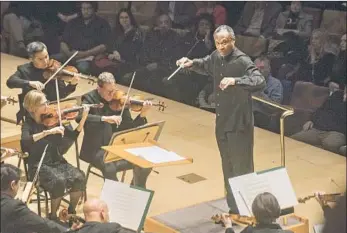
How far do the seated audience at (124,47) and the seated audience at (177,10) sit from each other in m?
0.21

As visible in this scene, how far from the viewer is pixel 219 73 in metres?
4.23

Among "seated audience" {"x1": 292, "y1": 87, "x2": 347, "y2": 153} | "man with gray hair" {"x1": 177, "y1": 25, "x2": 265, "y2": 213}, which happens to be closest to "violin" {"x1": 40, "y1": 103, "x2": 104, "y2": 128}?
"man with gray hair" {"x1": 177, "y1": 25, "x2": 265, "y2": 213}

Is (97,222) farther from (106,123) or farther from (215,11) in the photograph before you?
(215,11)

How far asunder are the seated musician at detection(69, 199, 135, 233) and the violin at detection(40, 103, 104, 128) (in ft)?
3.76

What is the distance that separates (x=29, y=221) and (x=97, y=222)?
20.5 inches

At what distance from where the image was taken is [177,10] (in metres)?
4.76

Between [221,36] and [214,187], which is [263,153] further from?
[221,36]

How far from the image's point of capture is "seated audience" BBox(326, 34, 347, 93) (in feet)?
16.6

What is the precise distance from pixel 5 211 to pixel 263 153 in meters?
1.82

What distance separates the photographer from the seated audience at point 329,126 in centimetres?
505

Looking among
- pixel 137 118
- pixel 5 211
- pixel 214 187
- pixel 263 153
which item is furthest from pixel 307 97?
pixel 5 211

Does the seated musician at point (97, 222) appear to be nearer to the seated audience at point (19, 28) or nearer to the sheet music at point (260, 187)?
the sheet music at point (260, 187)

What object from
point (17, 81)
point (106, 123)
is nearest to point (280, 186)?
point (106, 123)

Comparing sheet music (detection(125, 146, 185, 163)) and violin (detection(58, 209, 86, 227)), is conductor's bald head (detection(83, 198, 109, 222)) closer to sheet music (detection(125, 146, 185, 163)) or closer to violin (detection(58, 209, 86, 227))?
violin (detection(58, 209, 86, 227))
